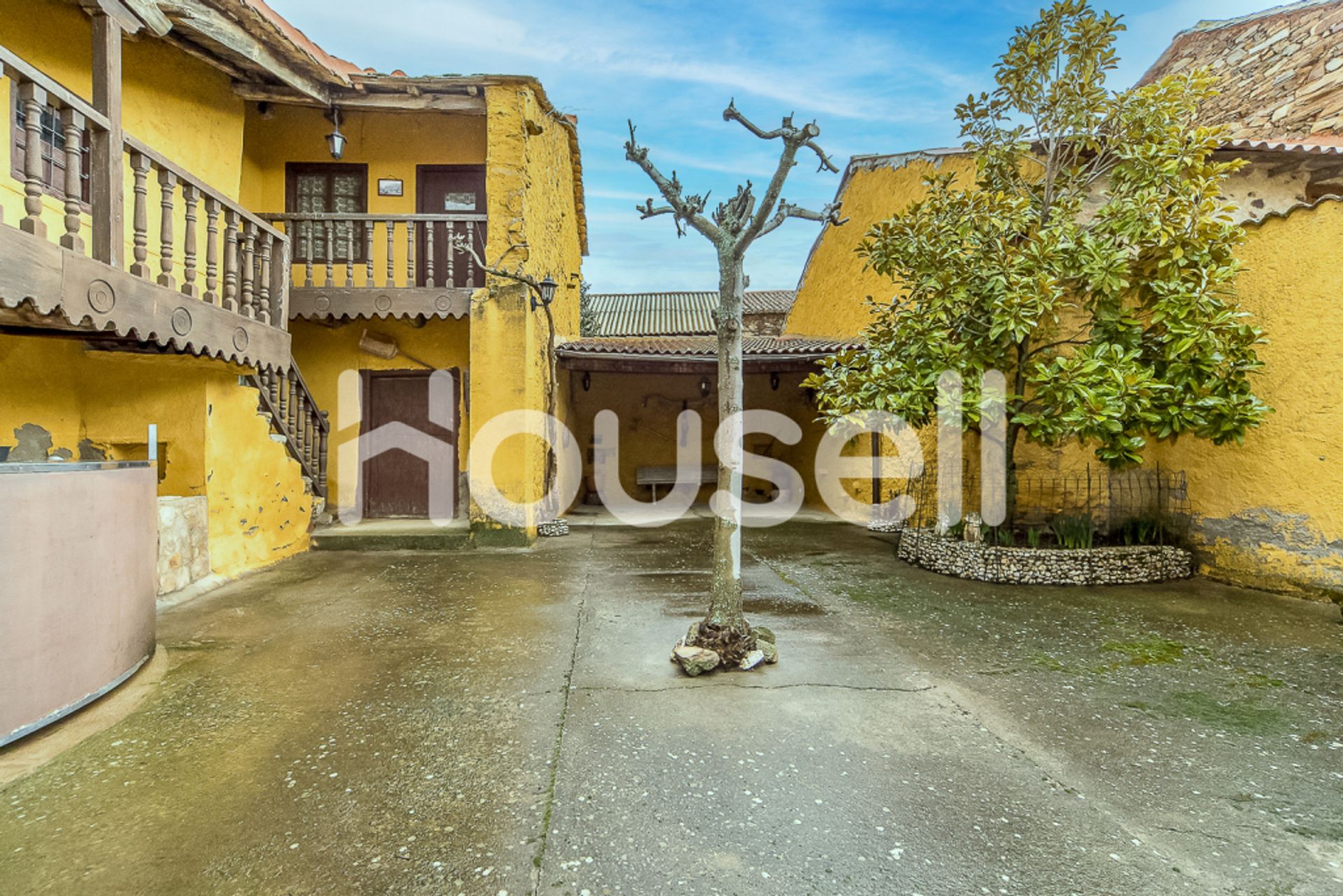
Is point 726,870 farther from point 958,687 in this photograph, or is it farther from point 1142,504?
point 1142,504

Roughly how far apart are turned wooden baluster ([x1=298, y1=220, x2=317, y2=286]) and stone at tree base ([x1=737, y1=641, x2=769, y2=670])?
21.0ft

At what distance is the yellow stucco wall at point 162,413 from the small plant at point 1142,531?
825 cm

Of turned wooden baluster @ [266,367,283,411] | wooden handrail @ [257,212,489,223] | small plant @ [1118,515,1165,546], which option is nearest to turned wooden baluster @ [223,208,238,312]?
turned wooden baluster @ [266,367,283,411]

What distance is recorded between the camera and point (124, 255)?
4090mm

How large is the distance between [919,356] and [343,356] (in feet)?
22.6

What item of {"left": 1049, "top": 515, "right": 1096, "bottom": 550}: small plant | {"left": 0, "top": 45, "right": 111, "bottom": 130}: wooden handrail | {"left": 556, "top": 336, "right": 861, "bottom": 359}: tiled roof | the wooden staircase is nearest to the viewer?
{"left": 0, "top": 45, "right": 111, "bottom": 130}: wooden handrail

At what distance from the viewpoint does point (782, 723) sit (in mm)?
2854

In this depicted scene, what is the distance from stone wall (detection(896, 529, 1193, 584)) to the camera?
18.1ft

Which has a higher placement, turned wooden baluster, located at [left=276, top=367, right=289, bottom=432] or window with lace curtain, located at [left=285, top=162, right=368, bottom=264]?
window with lace curtain, located at [left=285, top=162, right=368, bottom=264]

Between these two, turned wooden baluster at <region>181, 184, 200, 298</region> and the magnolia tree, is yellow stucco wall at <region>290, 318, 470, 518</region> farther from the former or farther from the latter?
the magnolia tree

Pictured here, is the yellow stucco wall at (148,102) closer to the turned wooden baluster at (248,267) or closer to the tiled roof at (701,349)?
the turned wooden baluster at (248,267)

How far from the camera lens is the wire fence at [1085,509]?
19.3 ft

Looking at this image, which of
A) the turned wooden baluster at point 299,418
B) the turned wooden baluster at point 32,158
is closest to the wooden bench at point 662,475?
the turned wooden baluster at point 299,418

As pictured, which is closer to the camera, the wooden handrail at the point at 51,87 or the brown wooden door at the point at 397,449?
the wooden handrail at the point at 51,87
